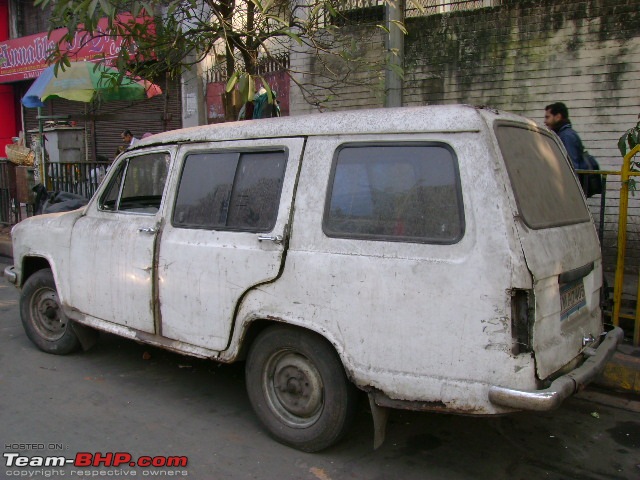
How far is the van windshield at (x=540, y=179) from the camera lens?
2.78 metres

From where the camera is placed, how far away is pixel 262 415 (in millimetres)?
3402

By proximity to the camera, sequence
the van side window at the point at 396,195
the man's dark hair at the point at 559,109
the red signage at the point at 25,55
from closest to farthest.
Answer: the van side window at the point at 396,195 → the man's dark hair at the point at 559,109 → the red signage at the point at 25,55

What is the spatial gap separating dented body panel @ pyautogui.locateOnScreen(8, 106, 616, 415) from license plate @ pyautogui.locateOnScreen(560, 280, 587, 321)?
0.02 meters

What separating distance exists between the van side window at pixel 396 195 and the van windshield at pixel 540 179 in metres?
0.32

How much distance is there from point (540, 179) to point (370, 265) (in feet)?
3.62

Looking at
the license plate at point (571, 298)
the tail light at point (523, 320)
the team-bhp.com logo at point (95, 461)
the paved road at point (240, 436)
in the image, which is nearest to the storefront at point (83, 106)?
the paved road at point (240, 436)

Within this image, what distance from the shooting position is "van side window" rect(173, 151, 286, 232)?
11.0 feet

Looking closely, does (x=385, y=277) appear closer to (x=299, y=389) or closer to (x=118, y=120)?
(x=299, y=389)

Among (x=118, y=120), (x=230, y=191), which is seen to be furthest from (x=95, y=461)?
(x=118, y=120)

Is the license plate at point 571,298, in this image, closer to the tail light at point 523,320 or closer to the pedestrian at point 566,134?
the tail light at point 523,320

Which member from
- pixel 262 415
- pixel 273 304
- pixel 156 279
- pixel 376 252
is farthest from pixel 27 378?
pixel 376 252

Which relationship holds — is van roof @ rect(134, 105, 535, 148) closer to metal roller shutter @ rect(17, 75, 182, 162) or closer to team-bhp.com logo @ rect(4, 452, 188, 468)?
team-bhp.com logo @ rect(4, 452, 188, 468)

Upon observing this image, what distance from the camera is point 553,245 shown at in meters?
2.82

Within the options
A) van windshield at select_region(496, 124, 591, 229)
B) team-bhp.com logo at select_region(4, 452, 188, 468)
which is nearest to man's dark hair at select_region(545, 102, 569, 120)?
van windshield at select_region(496, 124, 591, 229)
